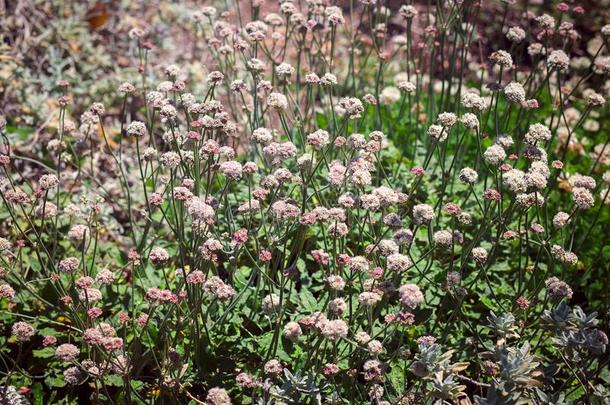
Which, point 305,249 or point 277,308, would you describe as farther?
point 305,249

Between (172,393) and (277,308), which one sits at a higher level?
(277,308)

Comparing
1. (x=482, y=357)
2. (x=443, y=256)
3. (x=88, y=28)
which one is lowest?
(x=482, y=357)

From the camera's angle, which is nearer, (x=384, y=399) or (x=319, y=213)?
(x=319, y=213)

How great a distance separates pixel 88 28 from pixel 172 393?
4.64 metres

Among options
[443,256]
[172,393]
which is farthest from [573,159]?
[172,393]

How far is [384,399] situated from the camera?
292cm

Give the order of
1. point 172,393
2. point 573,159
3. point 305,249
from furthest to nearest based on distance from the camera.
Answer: point 573,159, point 305,249, point 172,393

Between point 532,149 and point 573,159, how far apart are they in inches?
76.0

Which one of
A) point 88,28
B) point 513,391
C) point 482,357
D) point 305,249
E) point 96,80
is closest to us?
point 513,391

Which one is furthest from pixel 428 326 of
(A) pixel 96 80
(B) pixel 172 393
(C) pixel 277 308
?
(A) pixel 96 80

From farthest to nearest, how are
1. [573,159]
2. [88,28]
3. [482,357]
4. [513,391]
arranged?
[88,28] < [573,159] < [482,357] < [513,391]

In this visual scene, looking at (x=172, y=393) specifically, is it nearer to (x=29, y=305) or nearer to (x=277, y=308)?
(x=277, y=308)

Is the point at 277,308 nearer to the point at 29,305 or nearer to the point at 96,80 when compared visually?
the point at 29,305

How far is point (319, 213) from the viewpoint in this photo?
2709 millimetres
